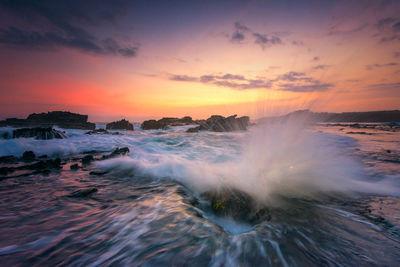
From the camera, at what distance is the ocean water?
6.91 feet

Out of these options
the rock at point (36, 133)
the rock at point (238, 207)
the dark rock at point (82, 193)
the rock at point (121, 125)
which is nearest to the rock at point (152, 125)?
the rock at point (121, 125)

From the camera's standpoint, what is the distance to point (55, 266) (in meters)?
1.94

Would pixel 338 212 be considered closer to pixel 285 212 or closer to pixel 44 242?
pixel 285 212

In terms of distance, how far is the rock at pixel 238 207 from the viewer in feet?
10.3

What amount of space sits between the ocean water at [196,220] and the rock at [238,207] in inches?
6.1

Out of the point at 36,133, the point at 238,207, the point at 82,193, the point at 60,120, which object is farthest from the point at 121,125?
the point at 238,207

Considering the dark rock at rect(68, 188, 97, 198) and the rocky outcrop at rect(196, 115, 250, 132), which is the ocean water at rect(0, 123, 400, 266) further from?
the rocky outcrop at rect(196, 115, 250, 132)

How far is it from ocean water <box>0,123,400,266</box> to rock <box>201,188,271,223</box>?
0.15m

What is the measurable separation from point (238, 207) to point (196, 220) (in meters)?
1.01

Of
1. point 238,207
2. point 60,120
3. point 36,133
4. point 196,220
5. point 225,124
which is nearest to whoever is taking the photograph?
point 196,220

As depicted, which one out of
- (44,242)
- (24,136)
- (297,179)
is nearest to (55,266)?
(44,242)

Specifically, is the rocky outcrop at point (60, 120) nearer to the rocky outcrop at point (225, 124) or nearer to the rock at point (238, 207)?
the rocky outcrop at point (225, 124)

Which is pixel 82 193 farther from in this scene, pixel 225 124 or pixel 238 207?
pixel 225 124

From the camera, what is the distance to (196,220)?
2896 millimetres
